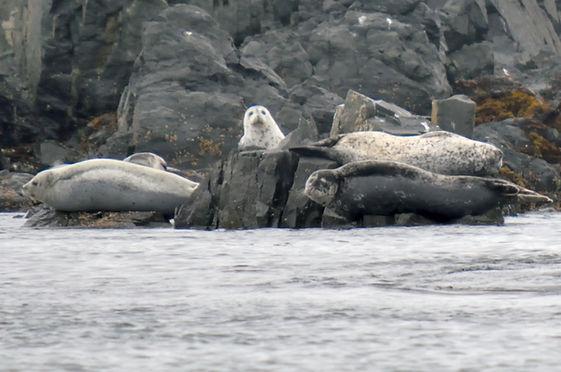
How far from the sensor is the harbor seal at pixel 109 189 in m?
14.5

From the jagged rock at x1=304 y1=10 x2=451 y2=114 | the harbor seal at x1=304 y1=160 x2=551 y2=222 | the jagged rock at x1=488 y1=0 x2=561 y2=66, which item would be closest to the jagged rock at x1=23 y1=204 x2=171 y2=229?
the harbor seal at x1=304 y1=160 x2=551 y2=222

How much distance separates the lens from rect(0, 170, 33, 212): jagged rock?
2155 centimetres

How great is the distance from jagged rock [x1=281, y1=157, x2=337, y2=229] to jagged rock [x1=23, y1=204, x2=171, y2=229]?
166 centimetres

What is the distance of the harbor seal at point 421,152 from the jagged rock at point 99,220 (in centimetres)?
192

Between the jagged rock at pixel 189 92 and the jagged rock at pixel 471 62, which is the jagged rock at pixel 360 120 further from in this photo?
the jagged rock at pixel 471 62

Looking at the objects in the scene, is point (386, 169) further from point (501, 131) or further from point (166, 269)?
point (501, 131)

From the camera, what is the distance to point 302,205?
13406 millimetres

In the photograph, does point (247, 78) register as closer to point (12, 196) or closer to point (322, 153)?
point (12, 196)

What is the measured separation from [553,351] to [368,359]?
632 millimetres

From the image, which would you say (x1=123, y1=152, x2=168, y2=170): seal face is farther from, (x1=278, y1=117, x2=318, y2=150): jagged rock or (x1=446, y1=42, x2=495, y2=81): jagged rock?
(x1=446, y1=42, x2=495, y2=81): jagged rock

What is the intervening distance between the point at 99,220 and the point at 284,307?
926 cm

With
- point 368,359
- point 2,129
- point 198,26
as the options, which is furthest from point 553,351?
point 2,129

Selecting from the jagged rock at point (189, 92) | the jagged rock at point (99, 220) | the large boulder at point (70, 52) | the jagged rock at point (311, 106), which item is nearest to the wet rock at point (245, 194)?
the jagged rock at point (99, 220)

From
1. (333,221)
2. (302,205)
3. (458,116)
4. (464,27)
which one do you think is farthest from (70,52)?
(333,221)
